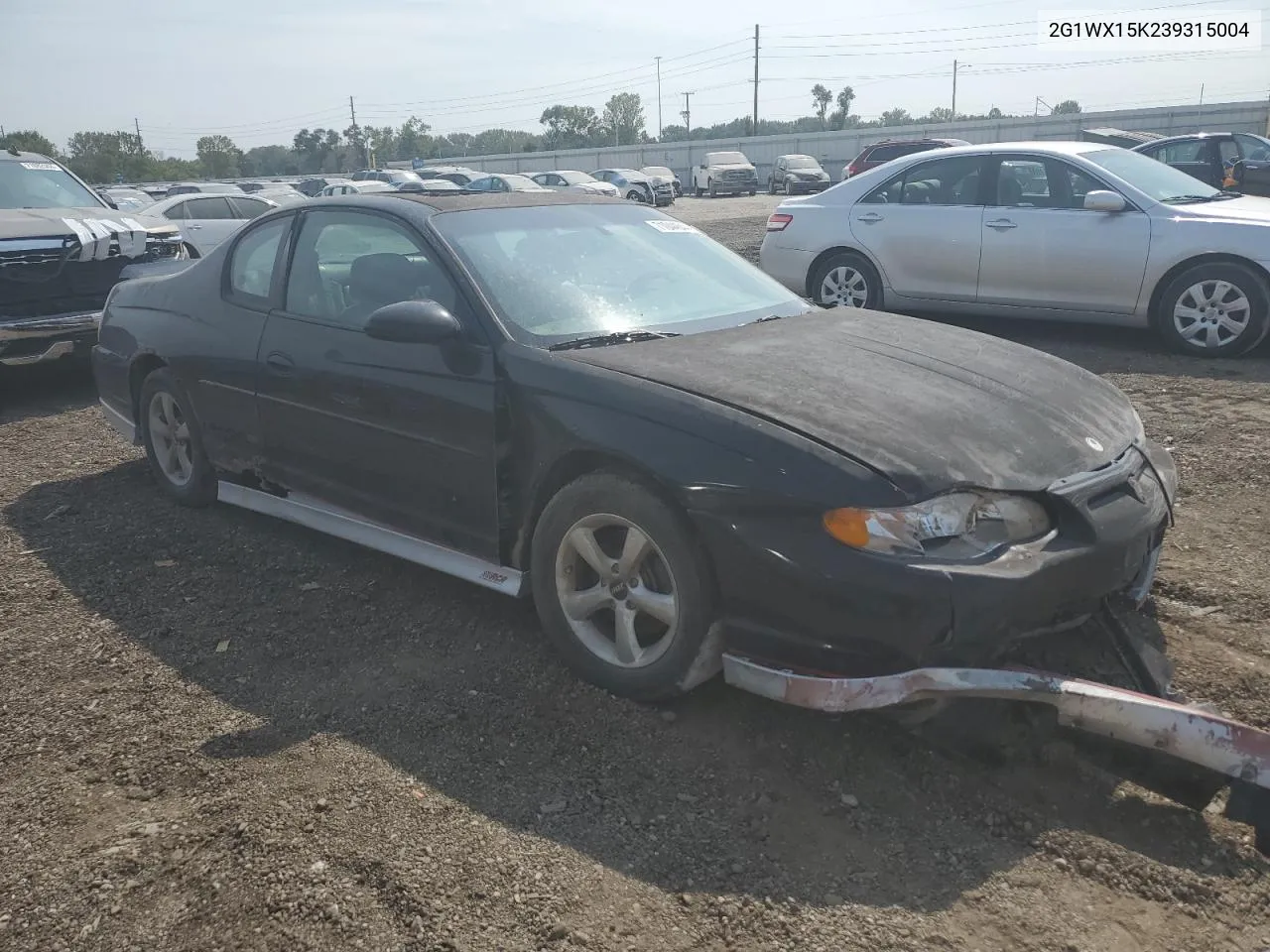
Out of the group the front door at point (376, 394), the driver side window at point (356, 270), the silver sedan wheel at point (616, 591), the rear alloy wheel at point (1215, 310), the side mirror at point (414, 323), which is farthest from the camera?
the rear alloy wheel at point (1215, 310)

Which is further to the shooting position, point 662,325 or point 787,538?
point 662,325

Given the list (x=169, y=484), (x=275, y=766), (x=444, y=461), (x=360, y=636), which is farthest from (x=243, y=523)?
(x=275, y=766)

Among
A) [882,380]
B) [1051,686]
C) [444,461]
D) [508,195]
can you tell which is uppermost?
[508,195]

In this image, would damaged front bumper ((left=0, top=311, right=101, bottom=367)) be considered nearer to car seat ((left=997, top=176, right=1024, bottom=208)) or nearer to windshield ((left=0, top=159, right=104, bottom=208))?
windshield ((left=0, top=159, right=104, bottom=208))

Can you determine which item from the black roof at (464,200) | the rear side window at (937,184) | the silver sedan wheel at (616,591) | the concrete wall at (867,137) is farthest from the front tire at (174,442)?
the concrete wall at (867,137)

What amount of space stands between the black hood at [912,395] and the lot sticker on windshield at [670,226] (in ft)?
2.53

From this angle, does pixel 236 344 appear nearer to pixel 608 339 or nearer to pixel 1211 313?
pixel 608 339

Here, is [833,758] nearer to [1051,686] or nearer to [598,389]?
[1051,686]

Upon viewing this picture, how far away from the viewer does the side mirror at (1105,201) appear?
24.7ft

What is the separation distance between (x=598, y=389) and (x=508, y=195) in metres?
1.57

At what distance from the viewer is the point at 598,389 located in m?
3.31

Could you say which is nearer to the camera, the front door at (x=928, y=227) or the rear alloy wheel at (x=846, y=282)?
the front door at (x=928, y=227)

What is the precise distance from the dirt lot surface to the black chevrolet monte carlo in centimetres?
31

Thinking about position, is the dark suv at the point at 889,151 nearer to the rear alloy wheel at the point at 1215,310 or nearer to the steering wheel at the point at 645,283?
the rear alloy wheel at the point at 1215,310
